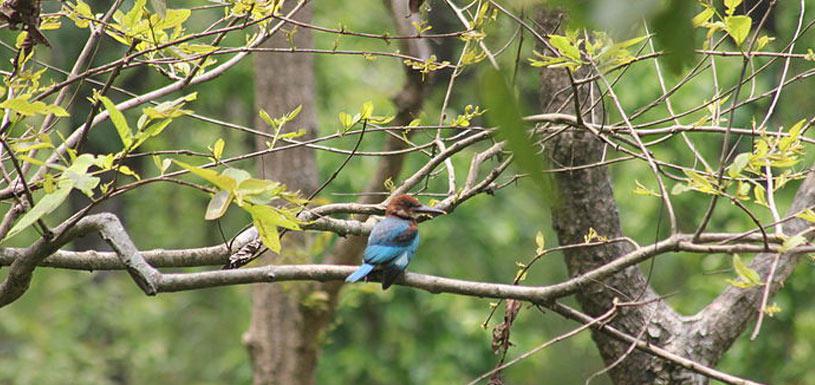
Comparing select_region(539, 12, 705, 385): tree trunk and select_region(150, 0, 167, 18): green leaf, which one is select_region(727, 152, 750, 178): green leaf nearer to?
select_region(150, 0, 167, 18): green leaf

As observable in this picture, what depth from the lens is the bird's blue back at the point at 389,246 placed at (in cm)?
339

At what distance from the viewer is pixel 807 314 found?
8.82m

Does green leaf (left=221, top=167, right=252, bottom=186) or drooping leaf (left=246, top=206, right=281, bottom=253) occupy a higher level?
green leaf (left=221, top=167, right=252, bottom=186)

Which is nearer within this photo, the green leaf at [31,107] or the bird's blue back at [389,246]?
the green leaf at [31,107]

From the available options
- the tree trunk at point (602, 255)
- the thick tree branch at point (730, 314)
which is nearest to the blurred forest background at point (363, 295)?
the tree trunk at point (602, 255)

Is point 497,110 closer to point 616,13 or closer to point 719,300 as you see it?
point 616,13

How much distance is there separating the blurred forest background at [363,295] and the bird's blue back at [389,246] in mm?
3494

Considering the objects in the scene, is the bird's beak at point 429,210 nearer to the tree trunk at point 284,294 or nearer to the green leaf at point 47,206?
the green leaf at point 47,206

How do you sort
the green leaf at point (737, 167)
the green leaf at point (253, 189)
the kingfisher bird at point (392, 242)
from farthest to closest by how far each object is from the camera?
the kingfisher bird at point (392, 242), the green leaf at point (737, 167), the green leaf at point (253, 189)

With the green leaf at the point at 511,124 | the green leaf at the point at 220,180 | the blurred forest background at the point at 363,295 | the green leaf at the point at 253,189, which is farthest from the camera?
the blurred forest background at the point at 363,295

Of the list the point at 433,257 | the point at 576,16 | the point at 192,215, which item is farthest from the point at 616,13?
the point at 192,215

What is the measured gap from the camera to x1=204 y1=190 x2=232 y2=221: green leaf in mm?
1828

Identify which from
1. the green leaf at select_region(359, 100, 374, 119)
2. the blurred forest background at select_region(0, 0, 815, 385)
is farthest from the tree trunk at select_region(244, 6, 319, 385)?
the green leaf at select_region(359, 100, 374, 119)

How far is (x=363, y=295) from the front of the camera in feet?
31.7
